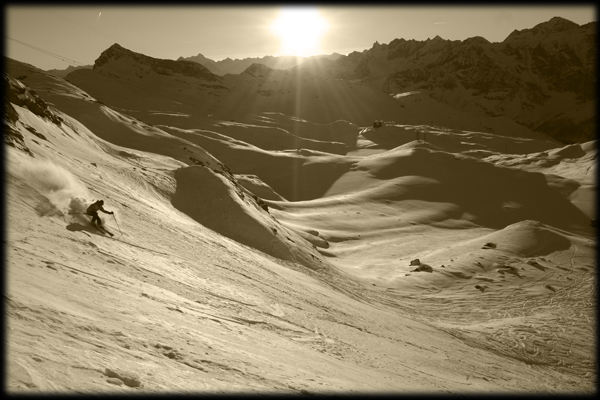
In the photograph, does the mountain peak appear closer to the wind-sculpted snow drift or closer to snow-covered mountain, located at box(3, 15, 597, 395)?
snow-covered mountain, located at box(3, 15, 597, 395)

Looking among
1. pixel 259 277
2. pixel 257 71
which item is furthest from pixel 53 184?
pixel 257 71

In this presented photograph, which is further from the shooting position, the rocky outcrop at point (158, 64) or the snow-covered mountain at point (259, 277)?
the rocky outcrop at point (158, 64)

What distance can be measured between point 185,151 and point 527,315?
1985cm

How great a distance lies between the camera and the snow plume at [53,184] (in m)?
8.99

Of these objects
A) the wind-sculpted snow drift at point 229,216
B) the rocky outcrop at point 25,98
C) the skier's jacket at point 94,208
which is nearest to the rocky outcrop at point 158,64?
the wind-sculpted snow drift at point 229,216

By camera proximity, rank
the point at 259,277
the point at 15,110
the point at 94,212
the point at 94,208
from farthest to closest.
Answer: the point at 259,277
the point at 15,110
the point at 94,208
the point at 94,212

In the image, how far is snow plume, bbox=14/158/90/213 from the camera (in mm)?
8992

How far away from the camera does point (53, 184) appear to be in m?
9.65

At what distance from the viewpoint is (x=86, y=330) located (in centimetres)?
551

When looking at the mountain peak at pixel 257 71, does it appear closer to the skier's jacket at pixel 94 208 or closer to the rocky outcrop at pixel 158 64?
the rocky outcrop at pixel 158 64

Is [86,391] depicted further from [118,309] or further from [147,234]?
[147,234]

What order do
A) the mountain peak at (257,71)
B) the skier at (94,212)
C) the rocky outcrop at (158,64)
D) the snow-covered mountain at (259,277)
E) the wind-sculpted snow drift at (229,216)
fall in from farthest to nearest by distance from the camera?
1. the mountain peak at (257,71)
2. the rocky outcrop at (158,64)
3. the wind-sculpted snow drift at (229,216)
4. the skier at (94,212)
5. the snow-covered mountain at (259,277)

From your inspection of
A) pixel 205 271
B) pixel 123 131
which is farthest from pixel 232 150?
pixel 205 271

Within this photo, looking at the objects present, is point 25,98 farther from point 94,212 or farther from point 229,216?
point 94,212
